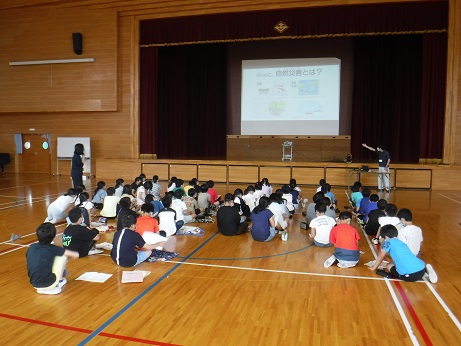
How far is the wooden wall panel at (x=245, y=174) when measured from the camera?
1620cm

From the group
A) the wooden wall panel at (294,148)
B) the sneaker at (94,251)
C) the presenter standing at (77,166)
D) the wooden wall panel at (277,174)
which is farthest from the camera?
the wooden wall panel at (294,148)

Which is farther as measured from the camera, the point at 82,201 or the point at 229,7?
the point at 229,7

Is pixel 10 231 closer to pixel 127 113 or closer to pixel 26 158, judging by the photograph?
pixel 127 113

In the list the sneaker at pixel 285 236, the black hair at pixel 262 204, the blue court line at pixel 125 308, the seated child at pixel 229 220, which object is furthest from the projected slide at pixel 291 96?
the blue court line at pixel 125 308

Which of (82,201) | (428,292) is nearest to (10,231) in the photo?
(82,201)

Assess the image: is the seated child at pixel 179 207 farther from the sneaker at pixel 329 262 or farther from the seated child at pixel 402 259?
the seated child at pixel 402 259

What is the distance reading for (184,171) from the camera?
55.7 feet

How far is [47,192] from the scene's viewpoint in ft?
43.9

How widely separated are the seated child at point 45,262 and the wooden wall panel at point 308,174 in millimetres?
12101

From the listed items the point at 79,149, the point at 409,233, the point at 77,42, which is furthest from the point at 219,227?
the point at 77,42

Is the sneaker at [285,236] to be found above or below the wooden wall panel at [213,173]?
below

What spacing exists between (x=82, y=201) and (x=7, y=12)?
53.2ft

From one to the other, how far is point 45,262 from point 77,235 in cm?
129

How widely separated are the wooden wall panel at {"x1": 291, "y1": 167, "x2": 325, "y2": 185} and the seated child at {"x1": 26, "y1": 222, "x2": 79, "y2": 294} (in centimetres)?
1210
